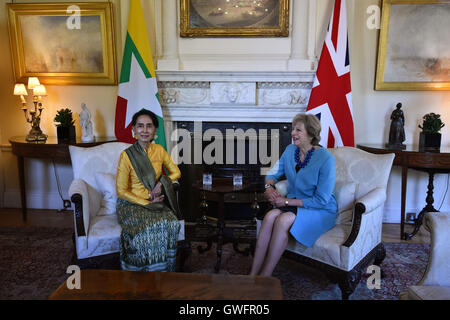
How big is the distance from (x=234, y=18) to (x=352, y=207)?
2.35 meters

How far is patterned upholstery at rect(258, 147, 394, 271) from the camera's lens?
6.84 feet

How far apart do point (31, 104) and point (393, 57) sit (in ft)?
14.2

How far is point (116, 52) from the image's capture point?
3.87m

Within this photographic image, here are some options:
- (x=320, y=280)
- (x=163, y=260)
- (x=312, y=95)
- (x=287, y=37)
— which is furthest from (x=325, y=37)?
(x=163, y=260)

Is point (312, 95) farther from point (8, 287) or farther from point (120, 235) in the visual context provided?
point (8, 287)

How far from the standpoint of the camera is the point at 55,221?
3732 mm

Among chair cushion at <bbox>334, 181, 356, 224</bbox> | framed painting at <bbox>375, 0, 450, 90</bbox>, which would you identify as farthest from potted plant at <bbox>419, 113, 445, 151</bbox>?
chair cushion at <bbox>334, 181, 356, 224</bbox>

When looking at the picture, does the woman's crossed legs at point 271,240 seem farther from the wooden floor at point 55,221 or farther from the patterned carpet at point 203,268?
the wooden floor at point 55,221

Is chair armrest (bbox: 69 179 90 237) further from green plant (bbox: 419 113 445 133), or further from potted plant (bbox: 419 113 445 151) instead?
green plant (bbox: 419 113 445 133)

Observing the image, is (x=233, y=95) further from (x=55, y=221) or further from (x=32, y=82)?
(x=55, y=221)

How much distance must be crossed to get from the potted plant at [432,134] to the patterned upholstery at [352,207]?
1.18 meters


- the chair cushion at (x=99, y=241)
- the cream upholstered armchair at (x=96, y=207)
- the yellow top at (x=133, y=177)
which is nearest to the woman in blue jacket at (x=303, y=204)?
the cream upholstered armchair at (x=96, y=207)

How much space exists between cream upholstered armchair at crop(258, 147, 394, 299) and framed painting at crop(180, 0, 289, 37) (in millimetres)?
1641

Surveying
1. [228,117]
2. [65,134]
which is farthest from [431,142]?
[65,134]
